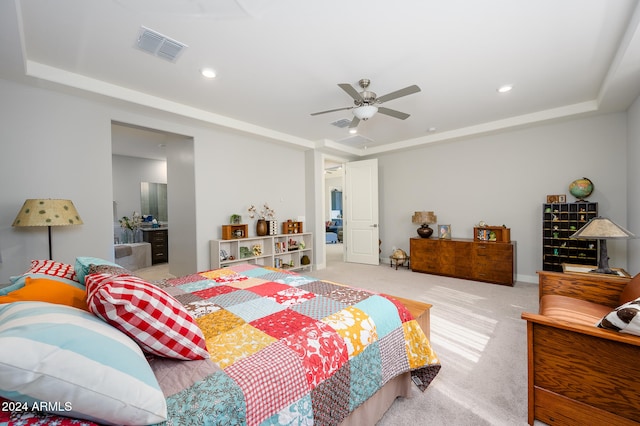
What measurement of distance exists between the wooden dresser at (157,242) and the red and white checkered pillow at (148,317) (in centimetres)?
574

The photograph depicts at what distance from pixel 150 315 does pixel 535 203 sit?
5.42m

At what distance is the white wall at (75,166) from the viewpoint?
9.07 ft

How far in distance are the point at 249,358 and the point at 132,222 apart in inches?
272

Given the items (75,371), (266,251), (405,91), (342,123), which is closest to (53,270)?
(75,371)

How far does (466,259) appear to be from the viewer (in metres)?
4.68

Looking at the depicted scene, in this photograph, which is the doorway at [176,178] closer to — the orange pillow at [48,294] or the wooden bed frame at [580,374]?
the orange pillow at [48,294]

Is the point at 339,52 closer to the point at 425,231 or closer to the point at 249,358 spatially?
the point at 249,358

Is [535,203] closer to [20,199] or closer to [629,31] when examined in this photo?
[629,31]

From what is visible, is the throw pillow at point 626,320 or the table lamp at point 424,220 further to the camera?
the table lamp at point 424,220

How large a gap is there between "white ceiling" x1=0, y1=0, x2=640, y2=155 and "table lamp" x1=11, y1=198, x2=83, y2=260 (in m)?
1.24

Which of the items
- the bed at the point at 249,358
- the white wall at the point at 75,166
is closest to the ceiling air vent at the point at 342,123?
the white wall at the point at 75,166

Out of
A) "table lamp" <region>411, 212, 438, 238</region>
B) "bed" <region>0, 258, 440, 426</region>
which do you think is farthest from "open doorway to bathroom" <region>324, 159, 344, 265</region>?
"bed" <region>0, 258, 440, 426</region>


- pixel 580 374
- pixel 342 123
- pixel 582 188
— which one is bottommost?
pixel 580 374

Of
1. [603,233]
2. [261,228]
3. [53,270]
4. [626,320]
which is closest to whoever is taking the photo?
[626,320]
